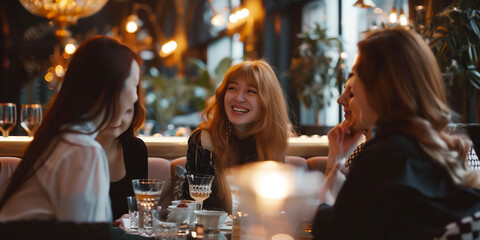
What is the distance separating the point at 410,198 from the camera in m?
1.35

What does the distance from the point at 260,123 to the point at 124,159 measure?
2.65ft

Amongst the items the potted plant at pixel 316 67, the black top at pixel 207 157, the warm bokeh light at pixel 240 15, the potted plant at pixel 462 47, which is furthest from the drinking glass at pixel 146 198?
the warm bokeh light at pixel 240 15

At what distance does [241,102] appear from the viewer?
111 inches

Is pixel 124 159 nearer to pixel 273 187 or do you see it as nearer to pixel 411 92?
pixel 273 187

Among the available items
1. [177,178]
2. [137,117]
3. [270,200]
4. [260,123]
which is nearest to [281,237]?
[270,200]

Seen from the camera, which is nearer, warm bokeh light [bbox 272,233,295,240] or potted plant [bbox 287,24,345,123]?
warm bokeh light [bbox 272,233,295,240]

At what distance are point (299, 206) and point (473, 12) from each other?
2.51 m

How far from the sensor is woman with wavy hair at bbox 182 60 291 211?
2.82m

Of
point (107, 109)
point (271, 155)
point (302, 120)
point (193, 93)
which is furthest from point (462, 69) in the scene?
point (193, 93)

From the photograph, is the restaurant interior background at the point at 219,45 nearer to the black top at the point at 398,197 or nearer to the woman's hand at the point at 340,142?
the woman's hand at the point at 340,142

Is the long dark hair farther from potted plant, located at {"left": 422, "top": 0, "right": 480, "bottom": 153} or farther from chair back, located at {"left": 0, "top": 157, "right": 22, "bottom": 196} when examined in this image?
potted plant, located at {"left": 422, "top": 0, "right": 480, "bottom": 153}

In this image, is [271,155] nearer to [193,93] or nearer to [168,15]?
[193,93]

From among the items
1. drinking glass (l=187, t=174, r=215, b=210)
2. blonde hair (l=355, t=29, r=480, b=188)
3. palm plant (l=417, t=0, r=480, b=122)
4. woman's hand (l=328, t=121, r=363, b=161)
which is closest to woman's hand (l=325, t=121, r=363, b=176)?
woman's hand (l=328, t=121, r=363, b=161)

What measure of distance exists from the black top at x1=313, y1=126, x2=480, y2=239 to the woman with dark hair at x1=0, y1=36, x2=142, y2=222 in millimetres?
682
